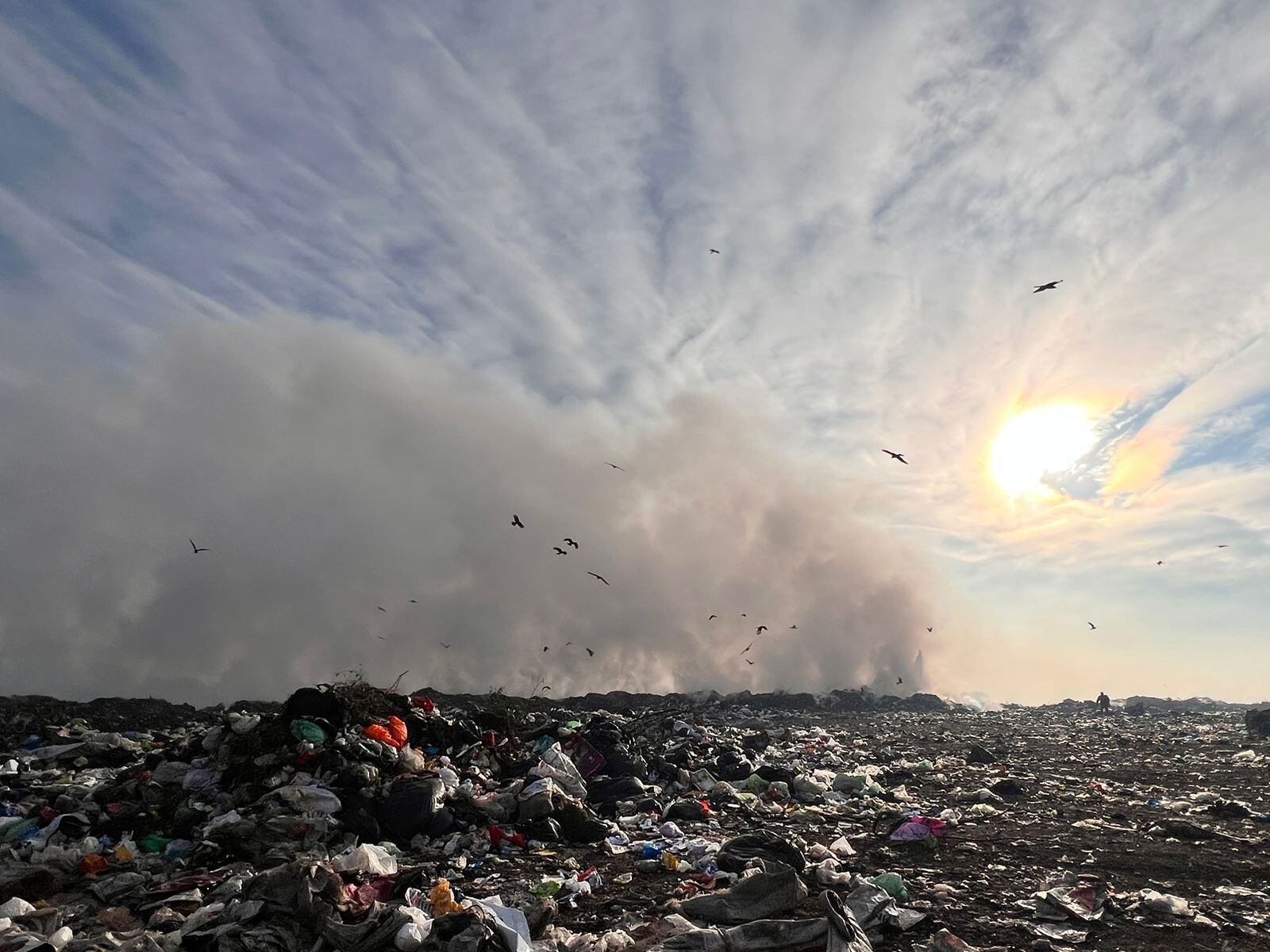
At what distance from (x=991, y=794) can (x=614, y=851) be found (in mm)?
6017

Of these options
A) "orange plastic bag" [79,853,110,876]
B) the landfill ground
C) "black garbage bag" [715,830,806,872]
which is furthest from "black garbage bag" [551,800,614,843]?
"orange plastic bag" [79,853,110,876]

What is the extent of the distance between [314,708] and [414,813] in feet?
7.68

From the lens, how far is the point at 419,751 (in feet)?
26.8

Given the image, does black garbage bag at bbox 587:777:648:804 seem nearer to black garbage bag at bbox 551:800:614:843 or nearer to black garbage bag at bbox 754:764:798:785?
black garbage bag at bbox 551:800:614:843

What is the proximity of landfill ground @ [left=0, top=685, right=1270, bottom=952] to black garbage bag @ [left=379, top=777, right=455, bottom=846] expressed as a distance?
0.02m

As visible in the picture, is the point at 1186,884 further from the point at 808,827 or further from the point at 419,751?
the point at 419,751

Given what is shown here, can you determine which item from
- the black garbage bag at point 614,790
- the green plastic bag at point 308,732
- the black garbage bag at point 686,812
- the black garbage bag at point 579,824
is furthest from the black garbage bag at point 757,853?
the green plastic bag at point 308,732

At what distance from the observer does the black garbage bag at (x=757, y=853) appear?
537cm

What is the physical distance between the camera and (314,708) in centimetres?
786

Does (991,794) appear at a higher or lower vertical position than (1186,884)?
higher

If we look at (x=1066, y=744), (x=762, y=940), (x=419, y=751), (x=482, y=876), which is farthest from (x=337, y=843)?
(x=1066, y=744)

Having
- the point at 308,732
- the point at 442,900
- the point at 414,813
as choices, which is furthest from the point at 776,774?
the point at 308,732

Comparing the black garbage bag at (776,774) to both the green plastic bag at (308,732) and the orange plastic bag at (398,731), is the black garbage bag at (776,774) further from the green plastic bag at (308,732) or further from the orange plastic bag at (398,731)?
the green plastic bag at (308,732)

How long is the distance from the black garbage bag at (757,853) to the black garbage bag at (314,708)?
5.10 meters
